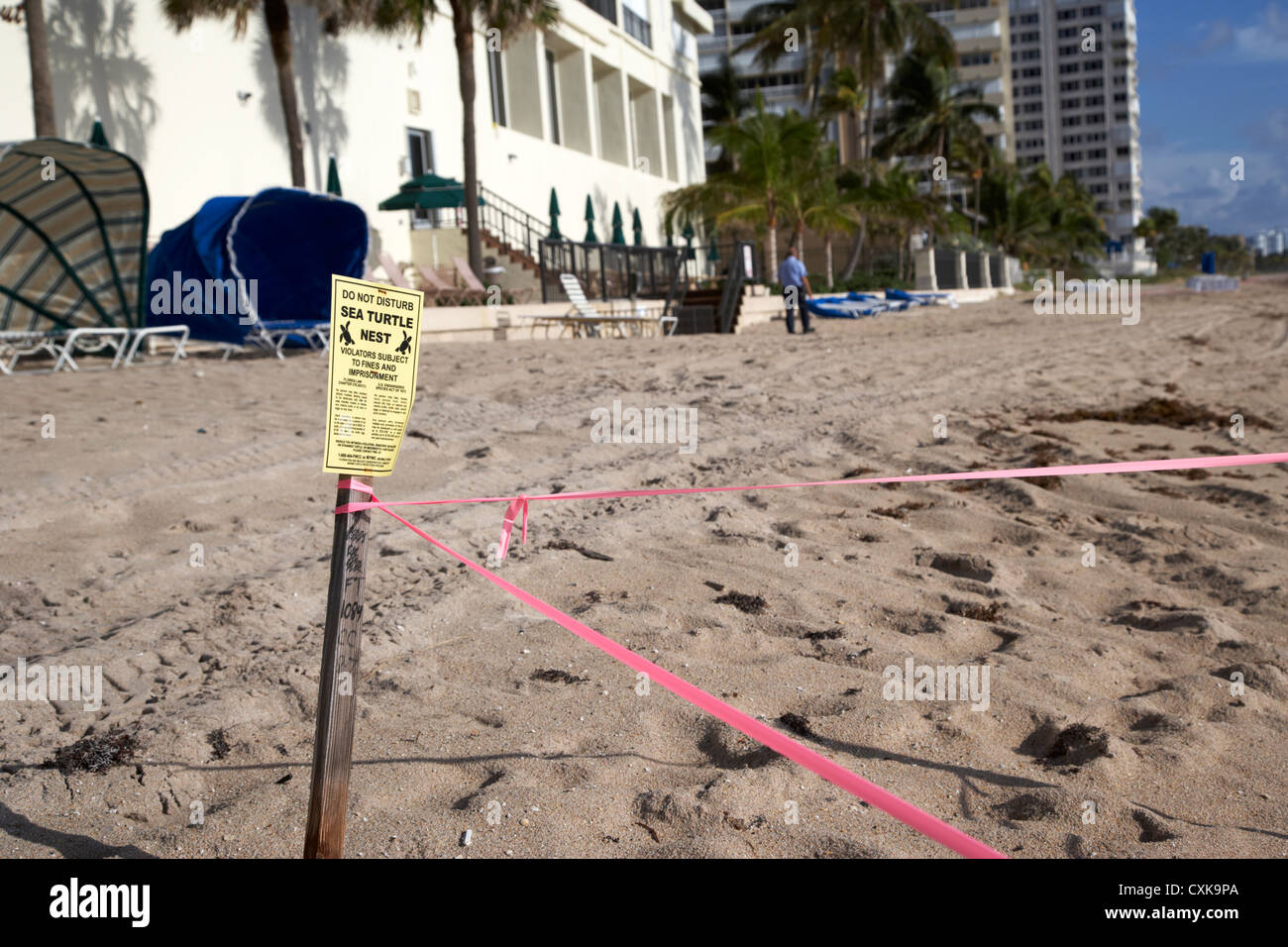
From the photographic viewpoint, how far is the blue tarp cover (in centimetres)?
1349

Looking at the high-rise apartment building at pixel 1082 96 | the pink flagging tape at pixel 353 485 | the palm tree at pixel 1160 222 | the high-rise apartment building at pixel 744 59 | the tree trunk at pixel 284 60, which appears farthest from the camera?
the high-rise apartment building at pixel 1082 96

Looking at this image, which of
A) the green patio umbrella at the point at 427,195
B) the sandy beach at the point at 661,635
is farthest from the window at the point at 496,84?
the sandy beach at the point at 661,635

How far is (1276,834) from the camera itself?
8.15ft

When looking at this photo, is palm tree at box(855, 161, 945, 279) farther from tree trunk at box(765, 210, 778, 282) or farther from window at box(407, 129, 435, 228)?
window at box(407, 129, 435, 228)

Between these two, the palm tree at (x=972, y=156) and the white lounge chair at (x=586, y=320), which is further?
the palm tree at (x=972, y=156)

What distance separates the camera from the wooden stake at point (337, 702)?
2.19m

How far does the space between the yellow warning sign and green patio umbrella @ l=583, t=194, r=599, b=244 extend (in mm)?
25314

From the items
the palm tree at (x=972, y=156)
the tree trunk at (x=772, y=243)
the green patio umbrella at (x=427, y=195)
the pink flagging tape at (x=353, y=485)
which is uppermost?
the palm tree at (x=972, y=156)

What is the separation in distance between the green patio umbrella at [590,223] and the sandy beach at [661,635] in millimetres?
20391

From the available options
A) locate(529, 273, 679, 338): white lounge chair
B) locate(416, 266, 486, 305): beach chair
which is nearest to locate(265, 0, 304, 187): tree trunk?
locate(416, 266, 486, 305): beach chair

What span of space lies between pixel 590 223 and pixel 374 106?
8.06m

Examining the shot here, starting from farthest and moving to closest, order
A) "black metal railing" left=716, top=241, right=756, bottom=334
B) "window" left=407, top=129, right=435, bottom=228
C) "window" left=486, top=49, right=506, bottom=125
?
1. "window" left=486, top=49, right=506, bottom=125
2. "window" left=407, top=129, right=435, bottom=228
3. "black metal railing" left=716, top=241, right=756, bottom=334

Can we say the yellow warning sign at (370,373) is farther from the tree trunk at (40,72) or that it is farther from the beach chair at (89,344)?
the tree trunk at (40,72)

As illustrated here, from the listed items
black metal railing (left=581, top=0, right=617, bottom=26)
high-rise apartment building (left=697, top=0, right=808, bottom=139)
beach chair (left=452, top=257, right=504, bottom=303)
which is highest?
high-rise apartment building (left=697, top=0, right=808, bottom=139)
